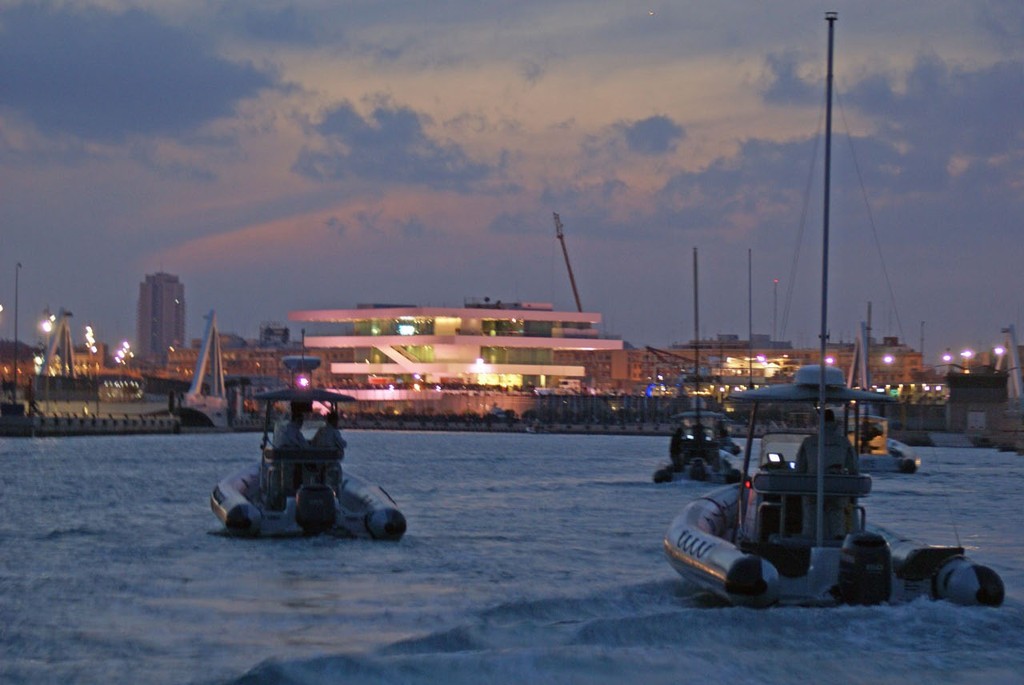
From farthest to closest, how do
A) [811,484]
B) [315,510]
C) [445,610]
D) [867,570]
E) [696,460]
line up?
[696,460] < [315,510] < [445,610] < [811,484] < [867,570]

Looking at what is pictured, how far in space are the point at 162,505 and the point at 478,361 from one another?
134574mm

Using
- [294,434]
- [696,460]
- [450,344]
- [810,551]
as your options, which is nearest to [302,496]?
[294,434]

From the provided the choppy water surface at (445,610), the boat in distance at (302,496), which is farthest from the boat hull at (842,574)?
Answer: the boat in distance at (302,496)

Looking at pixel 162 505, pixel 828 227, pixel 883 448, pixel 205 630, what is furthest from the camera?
pixel 883 448

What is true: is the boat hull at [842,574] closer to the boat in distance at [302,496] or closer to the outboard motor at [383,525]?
the outboard motor at [383,525]

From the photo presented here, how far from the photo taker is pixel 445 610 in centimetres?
1905

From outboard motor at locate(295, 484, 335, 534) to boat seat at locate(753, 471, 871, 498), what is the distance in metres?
8.36

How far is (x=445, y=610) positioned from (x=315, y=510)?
6067 mm

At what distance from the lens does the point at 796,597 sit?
17.4 meters

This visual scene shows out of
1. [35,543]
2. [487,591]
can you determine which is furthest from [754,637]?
[35,543]

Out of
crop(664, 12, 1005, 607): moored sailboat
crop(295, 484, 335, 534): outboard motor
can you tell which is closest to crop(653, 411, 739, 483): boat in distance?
crop(295, 484, 335, 534): outboard motor

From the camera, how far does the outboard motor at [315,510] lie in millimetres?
24625

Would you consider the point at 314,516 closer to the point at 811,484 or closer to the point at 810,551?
the point at 811,484

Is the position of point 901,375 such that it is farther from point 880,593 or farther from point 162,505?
point 880,593
